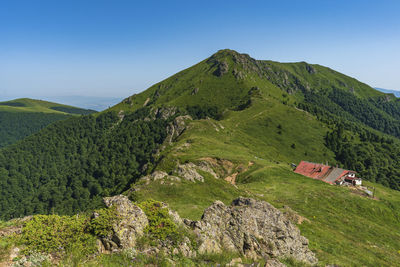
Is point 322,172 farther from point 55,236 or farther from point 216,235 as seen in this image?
point 55,236

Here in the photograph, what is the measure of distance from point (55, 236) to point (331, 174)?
79039 millimetres

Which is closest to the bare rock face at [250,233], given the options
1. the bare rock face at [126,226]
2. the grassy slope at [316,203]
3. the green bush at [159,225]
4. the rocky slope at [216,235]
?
the rocky slope at [216,235]

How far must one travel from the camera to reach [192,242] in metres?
12.9

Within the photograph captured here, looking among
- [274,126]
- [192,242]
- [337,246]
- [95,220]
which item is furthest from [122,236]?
[274,126]

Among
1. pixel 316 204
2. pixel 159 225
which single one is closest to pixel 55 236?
pixel 159 225

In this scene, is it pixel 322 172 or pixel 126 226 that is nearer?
pixel 126 226

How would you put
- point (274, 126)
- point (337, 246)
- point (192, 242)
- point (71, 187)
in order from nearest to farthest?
point (192, 242) → point (337, 246) → point (274, 126) → point (71, 187)

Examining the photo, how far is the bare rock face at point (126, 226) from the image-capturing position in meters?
11.6

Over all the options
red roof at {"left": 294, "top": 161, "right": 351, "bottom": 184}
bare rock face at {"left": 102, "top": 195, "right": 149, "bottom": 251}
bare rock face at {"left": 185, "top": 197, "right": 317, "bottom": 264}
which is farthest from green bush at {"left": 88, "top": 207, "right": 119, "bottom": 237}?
red roof at {"left": 294, "top": 161, "right": 351, "bottom": 184}

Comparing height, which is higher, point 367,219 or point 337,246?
point 337,246

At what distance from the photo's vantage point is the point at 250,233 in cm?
1686

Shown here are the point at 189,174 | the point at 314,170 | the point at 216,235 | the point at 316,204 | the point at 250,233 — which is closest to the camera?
the point at 216,235

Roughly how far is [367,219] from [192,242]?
42533 mm

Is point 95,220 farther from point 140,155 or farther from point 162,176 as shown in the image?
point 140,155
